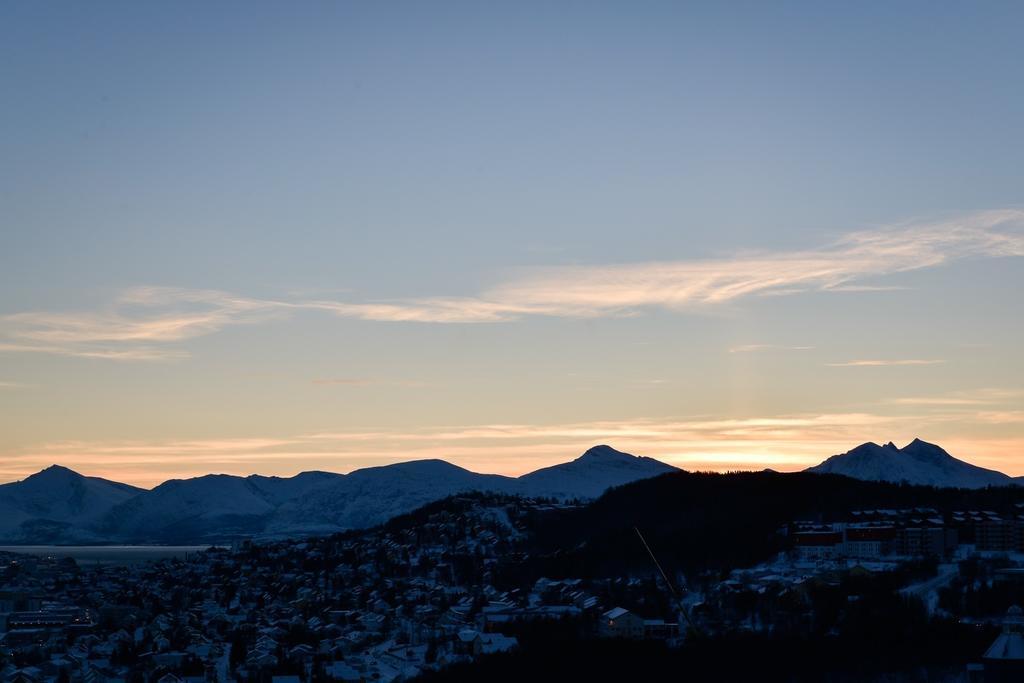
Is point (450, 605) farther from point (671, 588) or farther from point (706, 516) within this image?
point (706, 516)

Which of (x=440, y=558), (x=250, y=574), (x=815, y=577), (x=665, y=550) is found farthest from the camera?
(x=250, y=574)

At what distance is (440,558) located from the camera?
431 feet

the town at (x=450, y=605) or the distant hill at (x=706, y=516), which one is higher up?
the distant hill at (x=706, y=516)

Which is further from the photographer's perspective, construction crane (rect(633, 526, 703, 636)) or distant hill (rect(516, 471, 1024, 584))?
distant hill (rect(516, 471, 1024, 584))

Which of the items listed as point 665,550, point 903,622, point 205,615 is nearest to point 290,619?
point 205,615

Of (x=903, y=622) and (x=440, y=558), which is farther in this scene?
(x=440, y=558)

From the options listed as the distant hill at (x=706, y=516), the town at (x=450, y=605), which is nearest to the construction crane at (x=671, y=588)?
the town at (x=450, y=605)

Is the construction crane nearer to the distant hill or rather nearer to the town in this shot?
the town

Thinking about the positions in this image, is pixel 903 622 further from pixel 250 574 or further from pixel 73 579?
pixel 73 579

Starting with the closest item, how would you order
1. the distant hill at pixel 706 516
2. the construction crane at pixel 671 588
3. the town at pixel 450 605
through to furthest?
the town at pixel 450 605 < the construction crane at pixel 671 588 < the distant hill at pixel 706 516

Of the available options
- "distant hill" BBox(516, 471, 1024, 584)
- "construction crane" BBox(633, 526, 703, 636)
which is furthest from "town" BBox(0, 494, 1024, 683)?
"distant hill" BBox(516, 471, 1024, 584)

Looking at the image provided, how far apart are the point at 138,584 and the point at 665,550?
60.3 meters

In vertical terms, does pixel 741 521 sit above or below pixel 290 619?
above

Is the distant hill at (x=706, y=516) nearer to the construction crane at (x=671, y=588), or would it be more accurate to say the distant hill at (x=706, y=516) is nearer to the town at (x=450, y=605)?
the construction crane at (x=671, y=588)
